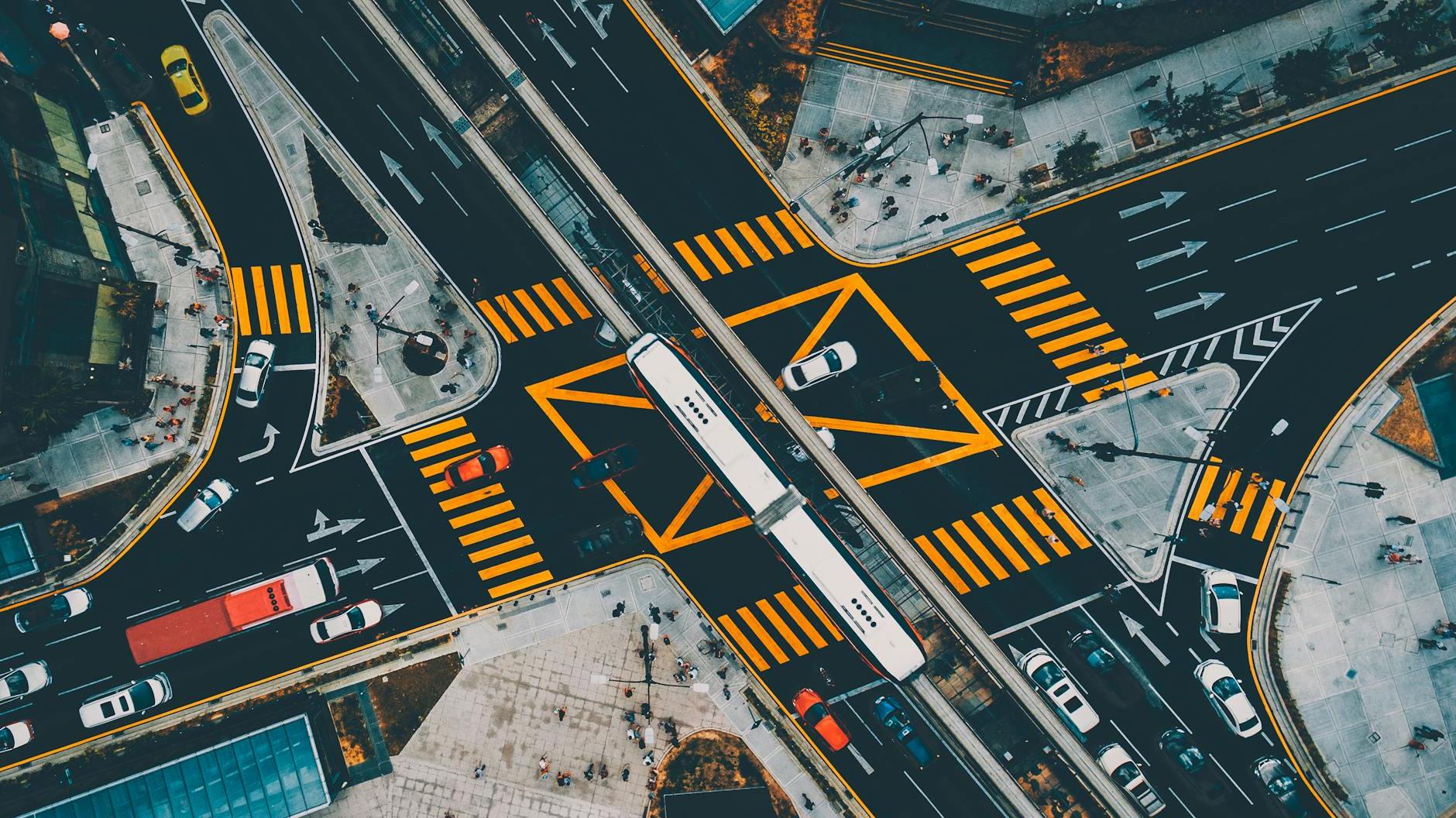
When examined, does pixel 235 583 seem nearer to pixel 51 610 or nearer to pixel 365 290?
pixel 51 610

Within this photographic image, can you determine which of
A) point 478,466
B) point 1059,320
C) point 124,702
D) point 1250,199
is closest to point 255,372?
point 478,466

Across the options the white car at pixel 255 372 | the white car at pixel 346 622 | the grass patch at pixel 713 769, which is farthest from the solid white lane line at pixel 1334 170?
the white car at pixel 255 372

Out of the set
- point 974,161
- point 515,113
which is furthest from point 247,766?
point 974,161

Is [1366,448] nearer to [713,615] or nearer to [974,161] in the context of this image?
[974,161]

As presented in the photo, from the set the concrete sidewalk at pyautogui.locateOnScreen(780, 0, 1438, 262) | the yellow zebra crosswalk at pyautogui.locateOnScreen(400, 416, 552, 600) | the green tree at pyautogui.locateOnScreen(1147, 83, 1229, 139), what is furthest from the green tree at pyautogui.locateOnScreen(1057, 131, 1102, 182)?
the yellow zebra crosswalk at pyautogui.locateOnScreen(400, 416, 552, 600)

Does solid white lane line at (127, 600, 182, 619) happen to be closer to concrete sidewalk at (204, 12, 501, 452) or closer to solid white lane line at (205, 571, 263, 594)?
solid white lane line at (205, 571, 263, 594)
